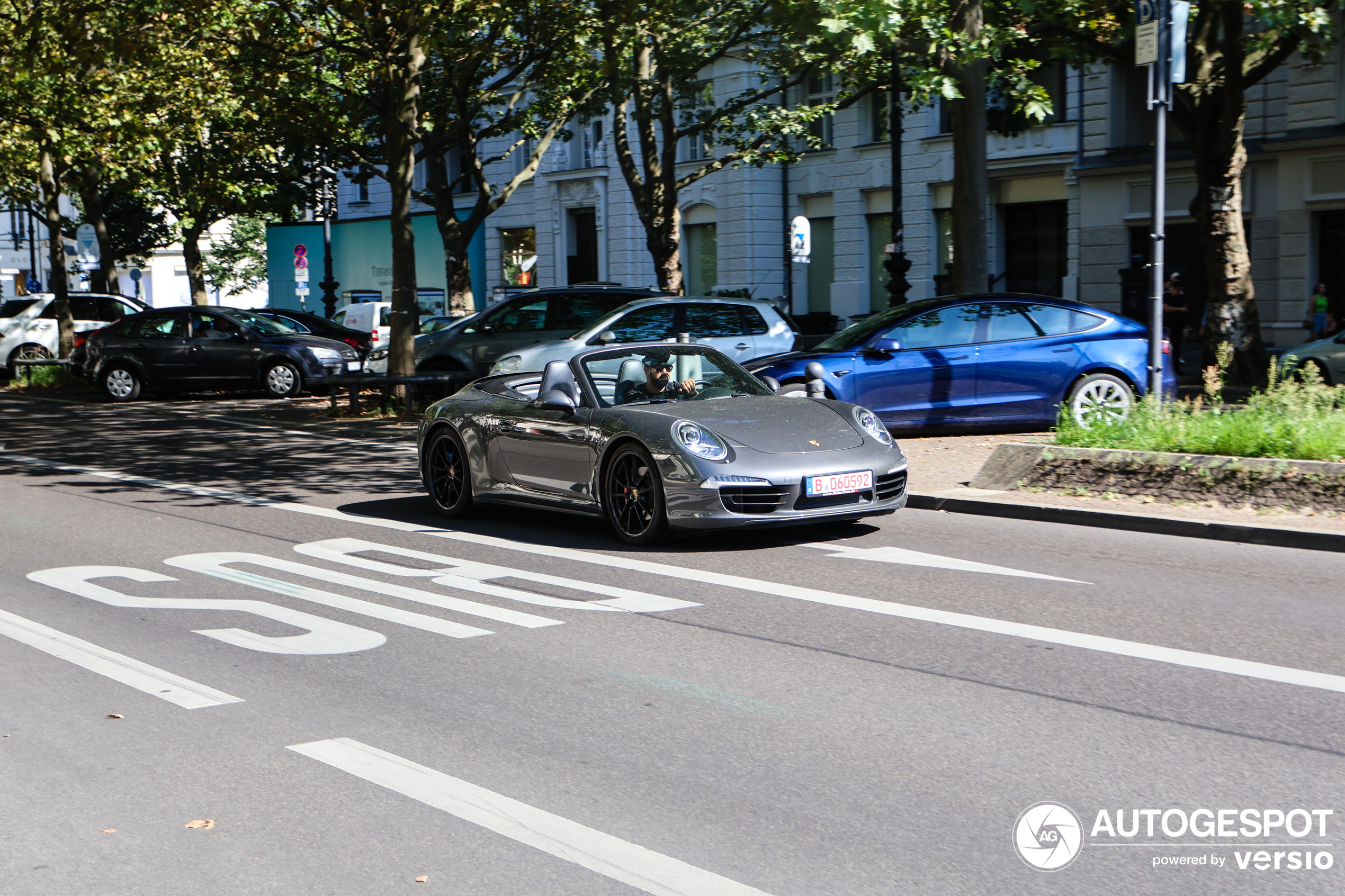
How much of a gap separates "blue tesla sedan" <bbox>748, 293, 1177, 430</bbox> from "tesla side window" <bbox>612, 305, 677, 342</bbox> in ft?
11.5

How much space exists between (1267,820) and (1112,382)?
11039 millimetres

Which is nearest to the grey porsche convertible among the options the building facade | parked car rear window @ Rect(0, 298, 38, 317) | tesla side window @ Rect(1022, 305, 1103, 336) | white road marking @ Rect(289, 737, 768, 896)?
white road marking @ Rect(289, 737, 768, 896)

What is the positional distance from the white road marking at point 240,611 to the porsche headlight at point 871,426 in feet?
12.4

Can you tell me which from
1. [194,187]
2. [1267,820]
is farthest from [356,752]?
[194,187]

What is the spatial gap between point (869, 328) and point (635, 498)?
20.1 ft

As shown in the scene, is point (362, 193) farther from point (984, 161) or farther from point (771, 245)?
point (984, 161)

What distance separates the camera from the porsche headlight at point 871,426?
9.52 meters

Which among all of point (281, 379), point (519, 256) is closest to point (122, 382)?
point (281, 379)

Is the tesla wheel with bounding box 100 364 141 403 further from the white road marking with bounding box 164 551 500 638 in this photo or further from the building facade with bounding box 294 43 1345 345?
the white road marking with bounding box 164 551 500 638

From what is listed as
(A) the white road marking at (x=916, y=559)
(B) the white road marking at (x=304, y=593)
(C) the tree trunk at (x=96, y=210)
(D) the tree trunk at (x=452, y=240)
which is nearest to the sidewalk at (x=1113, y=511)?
(A) the white road marking at (x=916, y=559)

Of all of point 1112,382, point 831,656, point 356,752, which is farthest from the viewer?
point 1112,382

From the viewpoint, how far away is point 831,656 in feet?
20.6

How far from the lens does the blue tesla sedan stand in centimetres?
1441

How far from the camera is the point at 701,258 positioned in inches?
1662
